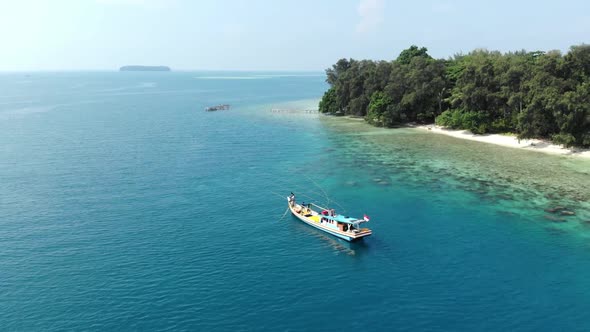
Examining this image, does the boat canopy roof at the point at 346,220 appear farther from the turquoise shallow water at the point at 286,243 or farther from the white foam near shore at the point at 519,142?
the white foam near shore at the point at 519,142

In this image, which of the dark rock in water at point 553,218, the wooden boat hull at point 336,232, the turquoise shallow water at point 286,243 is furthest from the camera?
the dark rock in water at point 553,218

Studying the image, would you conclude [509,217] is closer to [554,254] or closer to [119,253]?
[554,254]

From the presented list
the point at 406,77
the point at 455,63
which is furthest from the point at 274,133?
the point at 455,63

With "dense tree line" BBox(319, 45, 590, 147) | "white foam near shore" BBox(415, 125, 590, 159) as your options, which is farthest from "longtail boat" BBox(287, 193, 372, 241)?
"white foam near shore" BBox(415, 125, 590, 159)

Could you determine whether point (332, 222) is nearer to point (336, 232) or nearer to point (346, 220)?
point (336, 232)

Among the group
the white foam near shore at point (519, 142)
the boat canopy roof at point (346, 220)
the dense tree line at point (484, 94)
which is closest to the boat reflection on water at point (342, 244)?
the boat canopy roof at point (346, 220)

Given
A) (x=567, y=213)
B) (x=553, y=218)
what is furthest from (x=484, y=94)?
(x=553, y=218)
